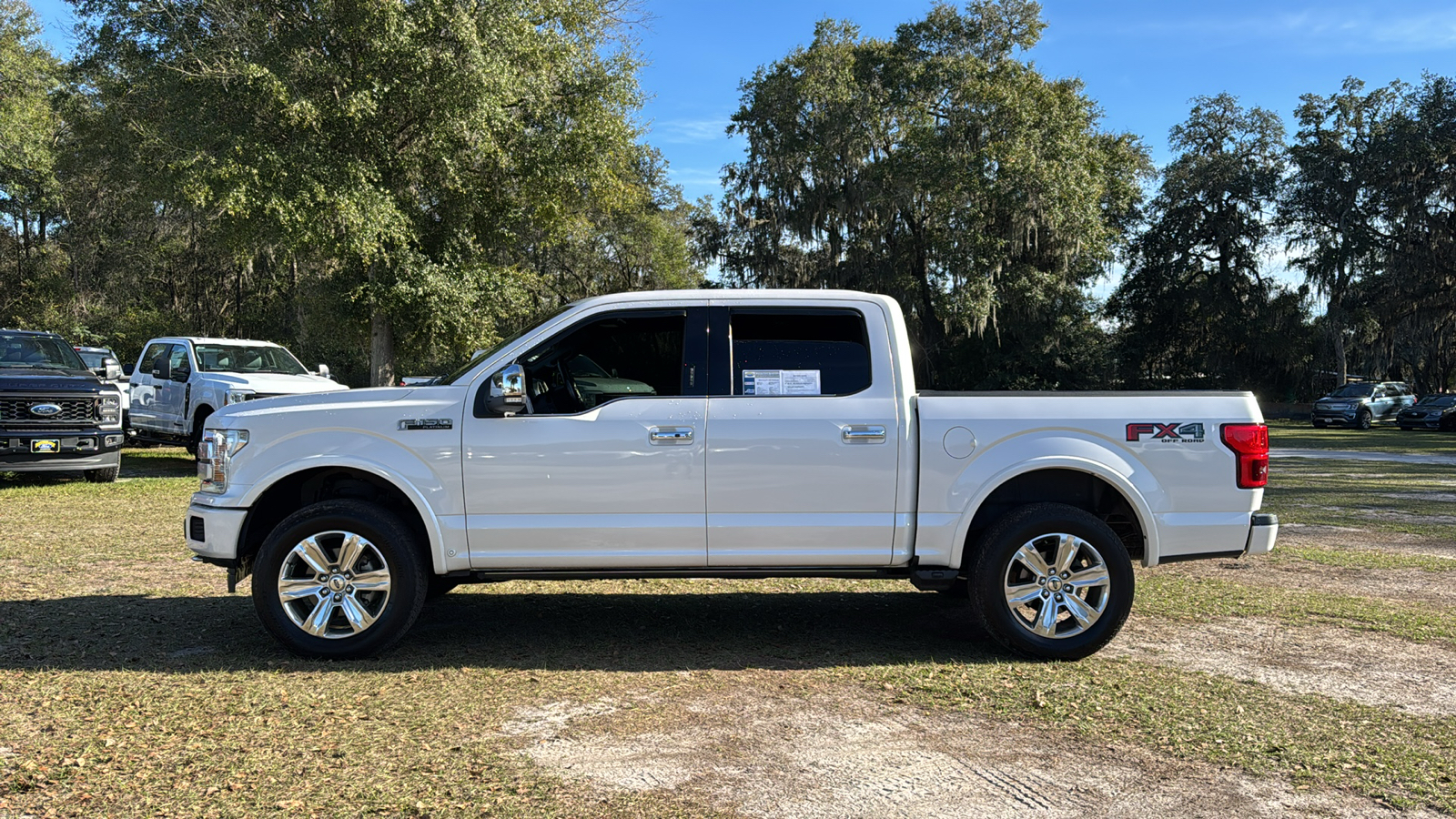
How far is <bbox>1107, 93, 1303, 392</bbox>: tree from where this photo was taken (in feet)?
141

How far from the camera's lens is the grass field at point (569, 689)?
3.94 m

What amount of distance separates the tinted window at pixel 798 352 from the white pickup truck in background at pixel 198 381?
10736 millimetres

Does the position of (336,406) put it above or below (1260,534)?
above

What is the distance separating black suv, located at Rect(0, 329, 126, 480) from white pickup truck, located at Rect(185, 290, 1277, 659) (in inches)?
348

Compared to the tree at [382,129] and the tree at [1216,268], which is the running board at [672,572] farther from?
the tree at [1216,268]

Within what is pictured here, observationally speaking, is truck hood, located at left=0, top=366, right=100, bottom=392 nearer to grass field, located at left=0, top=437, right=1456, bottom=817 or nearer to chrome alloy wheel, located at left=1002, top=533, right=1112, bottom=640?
grass field, located at left=0, top=437, right=1456, bottom=817

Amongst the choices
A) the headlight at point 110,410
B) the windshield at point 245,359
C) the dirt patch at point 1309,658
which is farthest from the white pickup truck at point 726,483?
the windshield at point 245,359

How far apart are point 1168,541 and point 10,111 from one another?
124ft

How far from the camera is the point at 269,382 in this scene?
597 inches

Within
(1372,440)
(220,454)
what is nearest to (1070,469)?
(220,454)

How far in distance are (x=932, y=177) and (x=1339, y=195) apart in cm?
1779

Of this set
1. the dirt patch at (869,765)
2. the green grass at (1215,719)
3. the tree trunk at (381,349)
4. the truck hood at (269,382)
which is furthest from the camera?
the tree trunk at (381,349)

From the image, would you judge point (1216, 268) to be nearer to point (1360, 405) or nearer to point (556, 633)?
point (1360, 405)

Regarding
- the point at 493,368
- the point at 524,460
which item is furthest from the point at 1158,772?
the point at 493,368
